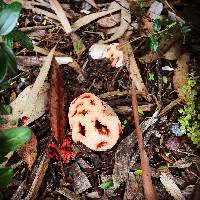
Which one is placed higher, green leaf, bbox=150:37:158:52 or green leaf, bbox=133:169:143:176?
green leaf, bbox=150:37:158:52

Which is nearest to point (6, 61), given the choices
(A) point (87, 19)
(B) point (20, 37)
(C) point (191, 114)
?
(B) point (20, 37)

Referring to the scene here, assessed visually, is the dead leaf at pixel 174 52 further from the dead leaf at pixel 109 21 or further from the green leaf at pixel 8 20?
the green leaf at pixel 8 20

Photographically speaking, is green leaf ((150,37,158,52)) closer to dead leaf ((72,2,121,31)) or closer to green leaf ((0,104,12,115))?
dead leaf ((72,2,121,31))

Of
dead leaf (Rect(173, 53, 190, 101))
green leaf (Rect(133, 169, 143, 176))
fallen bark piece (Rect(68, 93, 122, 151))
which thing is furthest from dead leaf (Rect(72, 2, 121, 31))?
green leaf (Rect(133, 169, 143, 176))

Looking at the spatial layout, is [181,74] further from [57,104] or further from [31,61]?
[31,61]

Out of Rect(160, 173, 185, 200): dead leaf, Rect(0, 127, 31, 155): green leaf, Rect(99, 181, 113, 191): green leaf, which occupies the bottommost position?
Rect(160, 173, 185, 200): dead leaf
